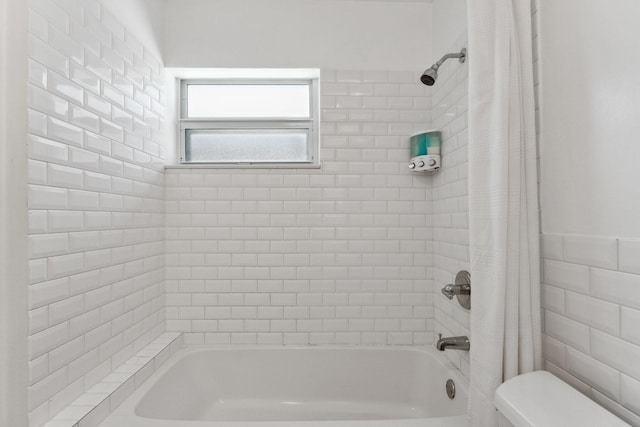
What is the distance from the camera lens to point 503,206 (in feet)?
3.12

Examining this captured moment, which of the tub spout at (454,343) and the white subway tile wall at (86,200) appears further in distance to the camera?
the tub spout at (454,343)

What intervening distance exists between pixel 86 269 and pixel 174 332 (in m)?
0.80

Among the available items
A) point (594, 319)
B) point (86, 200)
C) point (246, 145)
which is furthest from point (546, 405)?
point (246, 145)

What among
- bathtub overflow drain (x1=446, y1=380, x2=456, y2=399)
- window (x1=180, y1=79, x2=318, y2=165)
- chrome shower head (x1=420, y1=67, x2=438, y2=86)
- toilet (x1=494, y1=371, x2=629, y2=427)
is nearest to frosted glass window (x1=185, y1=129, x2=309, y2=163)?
window (x1=180, y1=79, x2=318, y2=165)

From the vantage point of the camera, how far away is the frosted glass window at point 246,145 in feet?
6.90

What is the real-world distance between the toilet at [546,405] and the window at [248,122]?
1.54 m

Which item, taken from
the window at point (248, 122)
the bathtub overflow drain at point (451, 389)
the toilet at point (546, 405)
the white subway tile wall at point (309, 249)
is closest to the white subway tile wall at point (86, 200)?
the white subway tile wall at point (309, 249)

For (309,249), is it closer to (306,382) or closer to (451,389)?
(306,382)

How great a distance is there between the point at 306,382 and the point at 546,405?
1.34 metres

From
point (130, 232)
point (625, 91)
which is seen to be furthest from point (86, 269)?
point (625, 91)

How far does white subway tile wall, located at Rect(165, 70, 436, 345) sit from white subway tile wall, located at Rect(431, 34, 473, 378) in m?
0.09

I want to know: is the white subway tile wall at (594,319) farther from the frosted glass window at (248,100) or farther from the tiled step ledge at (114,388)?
the frosted glass window at (248,100)

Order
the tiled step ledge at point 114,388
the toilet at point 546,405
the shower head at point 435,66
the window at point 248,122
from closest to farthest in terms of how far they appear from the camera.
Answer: the toilet at point 546,405 < the tiled step ledge at point 114,388 < the shower head at point 435,66 < the window at point 248,122

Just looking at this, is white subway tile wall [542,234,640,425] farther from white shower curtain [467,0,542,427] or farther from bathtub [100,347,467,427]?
bathtub [100,347,467,427]
